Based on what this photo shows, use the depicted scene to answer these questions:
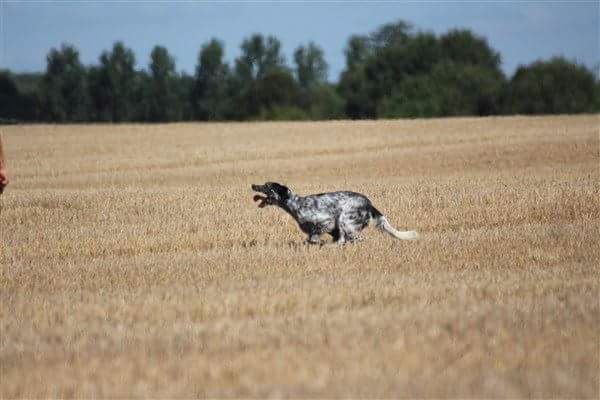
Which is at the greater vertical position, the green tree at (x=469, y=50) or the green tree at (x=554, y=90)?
the green tree at (x=469, y=50)

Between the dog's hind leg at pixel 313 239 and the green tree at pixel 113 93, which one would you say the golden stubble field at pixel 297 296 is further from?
the green tree at pixel 113 93

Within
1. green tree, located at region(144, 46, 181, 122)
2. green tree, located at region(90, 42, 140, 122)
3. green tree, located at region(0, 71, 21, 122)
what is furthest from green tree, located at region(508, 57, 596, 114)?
green tree, located at region(0, 71, 21, 122)

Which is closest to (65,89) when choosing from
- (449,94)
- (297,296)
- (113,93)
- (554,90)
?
(113,93)

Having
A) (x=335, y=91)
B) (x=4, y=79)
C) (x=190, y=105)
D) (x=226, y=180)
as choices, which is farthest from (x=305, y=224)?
(x=4, y=79)

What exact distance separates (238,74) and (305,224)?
84966 millimetres

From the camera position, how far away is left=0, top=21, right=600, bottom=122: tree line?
66.6 m

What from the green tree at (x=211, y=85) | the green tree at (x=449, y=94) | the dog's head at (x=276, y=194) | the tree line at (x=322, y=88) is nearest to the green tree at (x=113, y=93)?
the tree line at (x=322, y=88)

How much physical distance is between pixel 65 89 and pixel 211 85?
14.4 m

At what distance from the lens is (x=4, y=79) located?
285 ft

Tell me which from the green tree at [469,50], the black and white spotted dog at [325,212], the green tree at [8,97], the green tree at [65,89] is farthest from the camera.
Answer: the green tree at [8,97]

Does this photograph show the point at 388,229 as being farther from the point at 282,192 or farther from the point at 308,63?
the point at 308,63

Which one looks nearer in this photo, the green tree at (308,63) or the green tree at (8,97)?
the green tree at (8,97)

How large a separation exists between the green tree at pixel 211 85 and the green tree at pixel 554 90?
25.6 meters

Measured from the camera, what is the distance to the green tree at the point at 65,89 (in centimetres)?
8006
